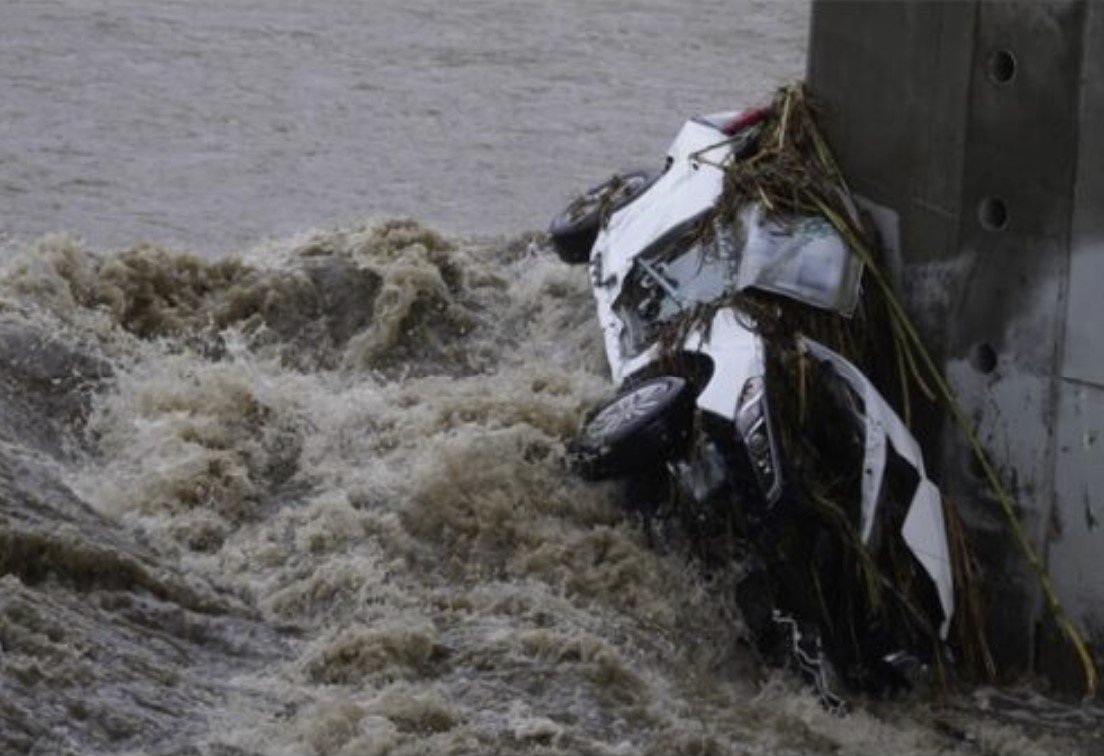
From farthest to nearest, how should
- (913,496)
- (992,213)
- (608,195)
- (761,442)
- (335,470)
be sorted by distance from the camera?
(608,195)
(335,470)
(992,213)
(913,496)
(761,442)

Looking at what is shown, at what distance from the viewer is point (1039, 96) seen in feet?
30.8

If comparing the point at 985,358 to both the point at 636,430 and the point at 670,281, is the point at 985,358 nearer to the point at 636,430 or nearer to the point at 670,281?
the point at 636,430

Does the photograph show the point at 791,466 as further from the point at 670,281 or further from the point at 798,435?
the point at 670,281

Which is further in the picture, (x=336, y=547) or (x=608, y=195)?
(x=608, y=195)

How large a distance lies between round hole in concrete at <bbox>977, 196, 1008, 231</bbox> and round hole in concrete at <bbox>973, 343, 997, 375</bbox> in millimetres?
441

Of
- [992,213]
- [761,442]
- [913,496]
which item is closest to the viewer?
[761,442]

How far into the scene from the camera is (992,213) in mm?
9633

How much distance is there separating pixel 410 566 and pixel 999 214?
2510 mm

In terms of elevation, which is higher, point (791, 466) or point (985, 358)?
point (985, 358)

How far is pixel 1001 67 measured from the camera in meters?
9.54

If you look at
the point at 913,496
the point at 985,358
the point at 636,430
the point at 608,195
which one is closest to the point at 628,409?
the point at 636,430

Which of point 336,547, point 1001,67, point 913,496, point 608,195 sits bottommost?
point 336,547

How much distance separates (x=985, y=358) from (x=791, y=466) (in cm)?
95

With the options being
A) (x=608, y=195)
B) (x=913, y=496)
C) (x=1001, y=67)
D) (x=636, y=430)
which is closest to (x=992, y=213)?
(x=1001, y=67)
